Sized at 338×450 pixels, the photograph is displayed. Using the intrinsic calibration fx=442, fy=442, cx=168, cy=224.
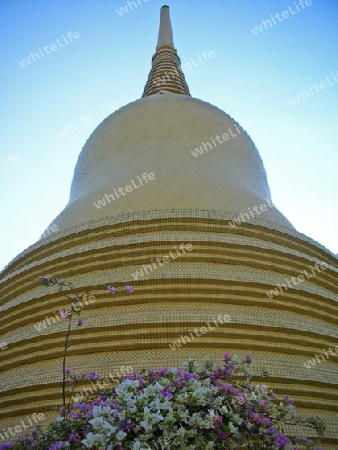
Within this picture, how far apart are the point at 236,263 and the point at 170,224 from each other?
3.44 ft

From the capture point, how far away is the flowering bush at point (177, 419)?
2305mm

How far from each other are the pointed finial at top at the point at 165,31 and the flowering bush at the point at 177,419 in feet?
50.4

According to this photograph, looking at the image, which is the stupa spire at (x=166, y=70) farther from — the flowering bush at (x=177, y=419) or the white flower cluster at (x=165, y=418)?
the white flower cluster at (x=165, y=418)

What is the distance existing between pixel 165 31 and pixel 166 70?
416 cm

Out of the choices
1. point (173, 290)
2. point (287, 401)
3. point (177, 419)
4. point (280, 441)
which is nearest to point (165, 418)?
point (177, 419)

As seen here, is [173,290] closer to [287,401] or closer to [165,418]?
[287,401]

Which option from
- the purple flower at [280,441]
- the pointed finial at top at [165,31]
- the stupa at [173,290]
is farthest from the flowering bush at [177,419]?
the pointed finial at top at [165,31]

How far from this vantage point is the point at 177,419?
2418 mm

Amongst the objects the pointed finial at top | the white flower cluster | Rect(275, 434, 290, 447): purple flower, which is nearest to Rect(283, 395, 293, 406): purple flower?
the white flower cluster

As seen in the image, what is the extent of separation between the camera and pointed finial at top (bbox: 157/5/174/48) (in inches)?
641

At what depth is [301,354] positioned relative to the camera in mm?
5039

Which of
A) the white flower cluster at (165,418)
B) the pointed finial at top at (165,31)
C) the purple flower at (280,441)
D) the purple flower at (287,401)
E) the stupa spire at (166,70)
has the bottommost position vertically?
the purple flower at (280,441)

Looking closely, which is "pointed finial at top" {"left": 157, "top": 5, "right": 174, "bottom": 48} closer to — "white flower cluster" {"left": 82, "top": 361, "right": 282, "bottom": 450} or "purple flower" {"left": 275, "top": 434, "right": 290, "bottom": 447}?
"white flower cluster" {"left": 82, "top": 361, "right": 282, "bottom": 450}

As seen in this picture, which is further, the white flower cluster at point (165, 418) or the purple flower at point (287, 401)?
the purple flower at point (287, 401)
